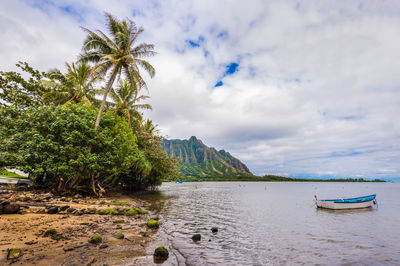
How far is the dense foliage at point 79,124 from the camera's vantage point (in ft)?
50.6

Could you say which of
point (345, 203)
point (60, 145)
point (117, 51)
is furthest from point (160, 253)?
point (345, 203)

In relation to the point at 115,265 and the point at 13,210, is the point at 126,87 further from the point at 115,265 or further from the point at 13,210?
the point at 115,265

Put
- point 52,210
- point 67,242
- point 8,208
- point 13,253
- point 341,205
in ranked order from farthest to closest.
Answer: point 341,205 → point 52,210 → point 8,208 → point 67,242 → point 13,253

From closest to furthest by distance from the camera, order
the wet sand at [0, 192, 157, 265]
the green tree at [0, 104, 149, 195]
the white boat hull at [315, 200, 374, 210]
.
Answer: the wet sand at [0, 192, 157, 265] → the green tree at [0, 104, 149, 195] → the white boat hull at [315, 200, 374, 210]

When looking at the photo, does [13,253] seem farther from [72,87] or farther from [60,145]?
[72,87]

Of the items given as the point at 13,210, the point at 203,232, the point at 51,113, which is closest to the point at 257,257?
the point at 203,232

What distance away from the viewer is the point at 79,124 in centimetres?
1653

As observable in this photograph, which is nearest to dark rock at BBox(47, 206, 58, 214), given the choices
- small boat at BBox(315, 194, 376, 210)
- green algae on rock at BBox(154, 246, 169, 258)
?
green algae on rock at BBox(154, 246, 169, 258)

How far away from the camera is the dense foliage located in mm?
15438

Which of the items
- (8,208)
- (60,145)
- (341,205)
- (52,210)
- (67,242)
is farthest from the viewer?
(341,205)

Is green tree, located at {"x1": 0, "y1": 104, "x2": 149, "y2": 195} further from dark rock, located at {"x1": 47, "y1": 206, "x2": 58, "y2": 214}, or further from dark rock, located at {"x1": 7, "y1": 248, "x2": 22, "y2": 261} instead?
dark rock, located at {"x1": 7, "y1": 248, "x2": 22, "y2": 261}

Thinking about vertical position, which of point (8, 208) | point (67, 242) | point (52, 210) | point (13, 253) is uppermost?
point (8, 208)

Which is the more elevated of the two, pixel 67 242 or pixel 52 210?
pixel 52 210

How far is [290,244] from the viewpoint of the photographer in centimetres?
1078
